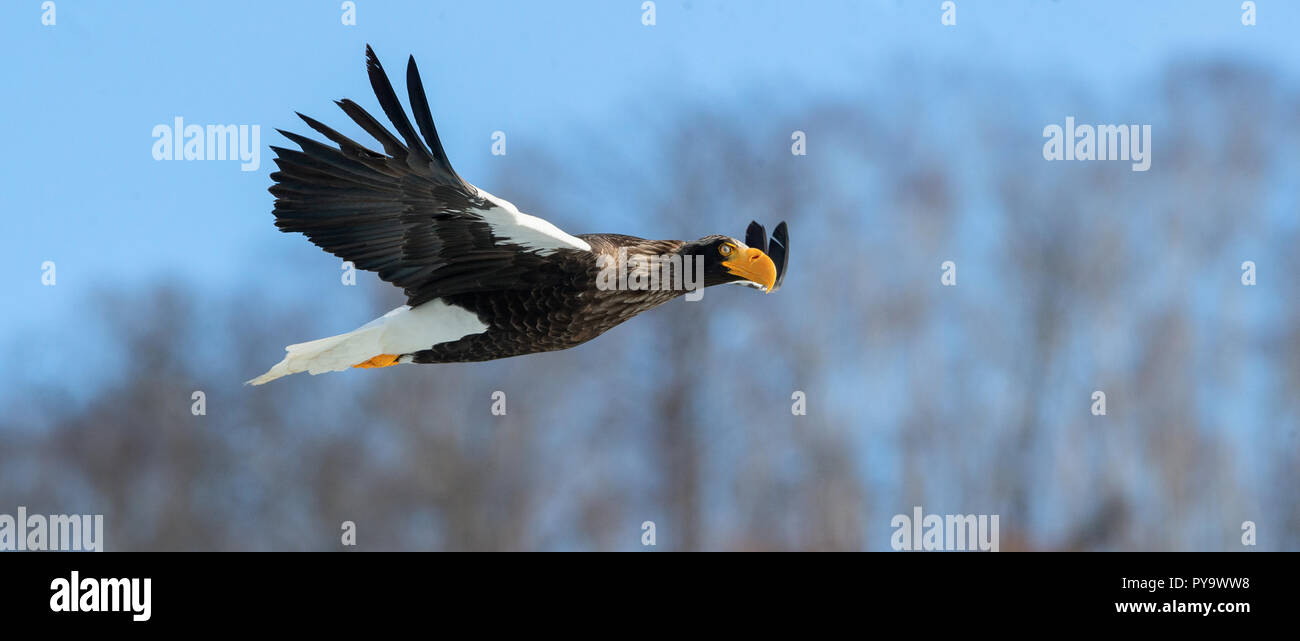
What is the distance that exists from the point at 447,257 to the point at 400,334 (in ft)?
1.48

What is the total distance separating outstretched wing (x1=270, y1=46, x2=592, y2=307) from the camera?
6.75m

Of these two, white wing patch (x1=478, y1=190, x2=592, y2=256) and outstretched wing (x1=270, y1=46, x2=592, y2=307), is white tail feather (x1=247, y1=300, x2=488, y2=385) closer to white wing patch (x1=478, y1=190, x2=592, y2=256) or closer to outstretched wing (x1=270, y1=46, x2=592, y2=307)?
outstretched wing (x1=270, y1=46, x2=592, y2=307)

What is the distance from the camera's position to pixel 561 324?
738 cm

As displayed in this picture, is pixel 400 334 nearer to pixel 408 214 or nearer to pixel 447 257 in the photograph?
pixel 447 257

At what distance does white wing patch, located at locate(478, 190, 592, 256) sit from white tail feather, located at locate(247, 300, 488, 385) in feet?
1.77

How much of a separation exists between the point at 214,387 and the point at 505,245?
84.3 ft

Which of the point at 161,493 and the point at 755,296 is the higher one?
the point at 755,296

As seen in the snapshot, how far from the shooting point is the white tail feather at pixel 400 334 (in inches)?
290

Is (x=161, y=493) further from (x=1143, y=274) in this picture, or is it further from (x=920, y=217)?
(x=1143, y=274)

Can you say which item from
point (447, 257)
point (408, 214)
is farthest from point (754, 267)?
point (408, 214)

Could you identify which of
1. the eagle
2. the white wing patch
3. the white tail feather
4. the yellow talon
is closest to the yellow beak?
the eagle
